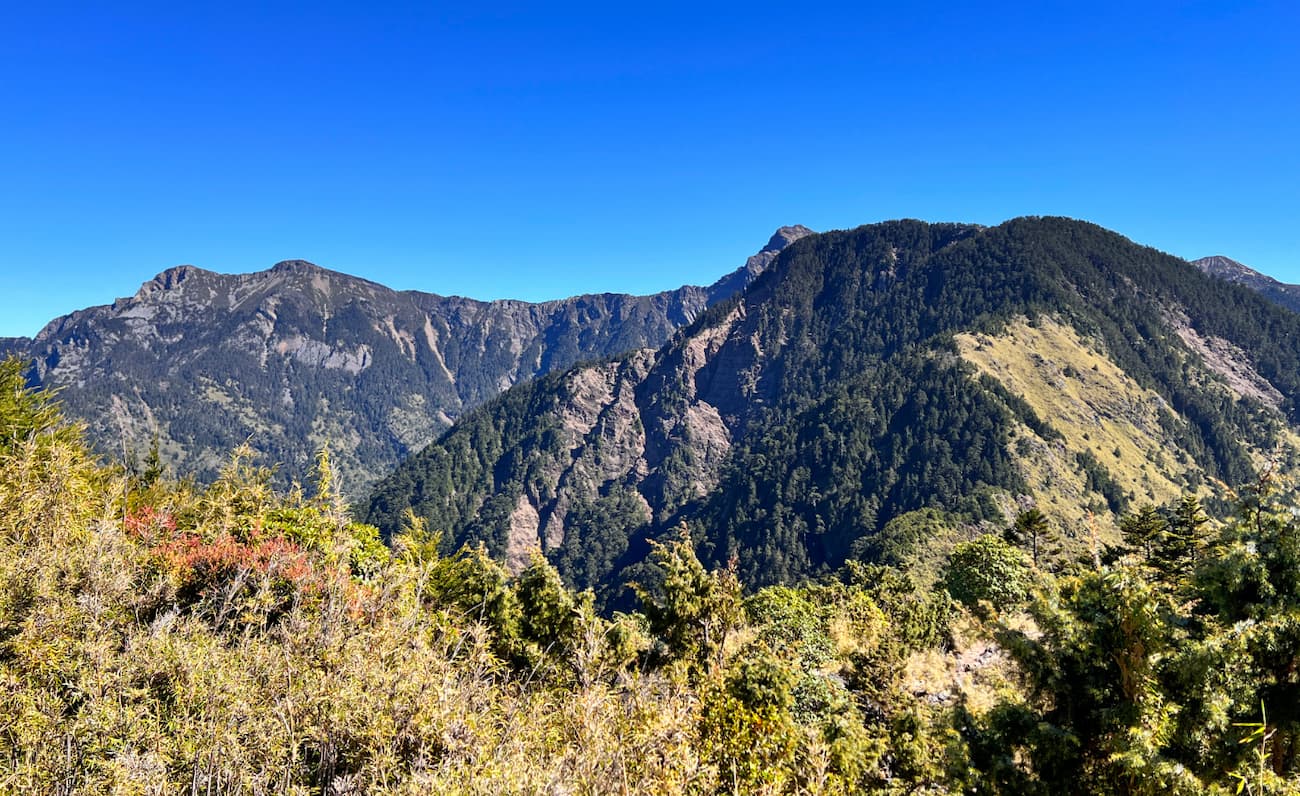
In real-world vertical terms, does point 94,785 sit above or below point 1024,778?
above

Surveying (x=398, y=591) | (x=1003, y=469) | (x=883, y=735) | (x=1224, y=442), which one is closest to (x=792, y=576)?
(x=1003, y=469)

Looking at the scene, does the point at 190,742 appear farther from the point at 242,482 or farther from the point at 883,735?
the point at 242,482

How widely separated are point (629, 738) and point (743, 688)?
31.0 ft

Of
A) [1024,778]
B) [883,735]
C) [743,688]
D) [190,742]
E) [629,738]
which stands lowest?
[883,735]

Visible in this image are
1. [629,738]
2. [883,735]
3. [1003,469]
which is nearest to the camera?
[629,738]

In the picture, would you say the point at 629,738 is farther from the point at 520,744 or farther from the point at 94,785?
the point at 94,785

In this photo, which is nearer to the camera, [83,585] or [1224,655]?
[1224,655]

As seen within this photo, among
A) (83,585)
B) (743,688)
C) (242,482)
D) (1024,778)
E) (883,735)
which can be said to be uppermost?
(242,482)

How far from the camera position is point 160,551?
753 inches

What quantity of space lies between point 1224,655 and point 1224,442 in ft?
809

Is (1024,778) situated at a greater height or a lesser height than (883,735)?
greater

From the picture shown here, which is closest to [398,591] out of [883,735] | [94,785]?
[94,785]

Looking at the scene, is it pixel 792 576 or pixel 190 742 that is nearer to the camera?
pixel 190 742

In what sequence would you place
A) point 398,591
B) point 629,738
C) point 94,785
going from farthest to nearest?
point 398,591, point 629,738, point 94,785
